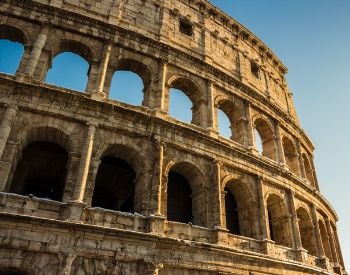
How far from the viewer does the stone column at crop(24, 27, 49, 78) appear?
387 inches

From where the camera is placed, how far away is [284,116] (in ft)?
51.6

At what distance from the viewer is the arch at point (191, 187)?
10.2 metres

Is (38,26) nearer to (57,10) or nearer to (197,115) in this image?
(57,10)

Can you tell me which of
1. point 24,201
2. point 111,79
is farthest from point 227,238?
point 111,79

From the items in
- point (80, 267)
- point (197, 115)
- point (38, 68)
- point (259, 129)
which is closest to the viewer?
point (80, 267)

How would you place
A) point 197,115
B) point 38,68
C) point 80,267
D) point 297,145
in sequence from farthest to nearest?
point 297,145
point 197,115
point 38,68
point 80,267

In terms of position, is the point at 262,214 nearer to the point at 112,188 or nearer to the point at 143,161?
the point at 143,161

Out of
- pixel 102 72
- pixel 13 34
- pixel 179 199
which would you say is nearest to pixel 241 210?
pixel 179 199

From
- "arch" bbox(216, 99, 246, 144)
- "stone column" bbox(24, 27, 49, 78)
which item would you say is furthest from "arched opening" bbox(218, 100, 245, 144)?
"stone column" bbox(24, 27, 49, 78)

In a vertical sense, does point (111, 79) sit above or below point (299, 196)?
above

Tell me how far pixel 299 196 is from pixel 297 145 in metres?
3.61

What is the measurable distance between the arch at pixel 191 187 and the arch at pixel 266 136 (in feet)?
15.9

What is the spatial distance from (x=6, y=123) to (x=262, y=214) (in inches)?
334

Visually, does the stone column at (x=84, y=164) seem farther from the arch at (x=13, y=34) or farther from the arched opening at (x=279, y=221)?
the arched opening at (x=279, y=221)
